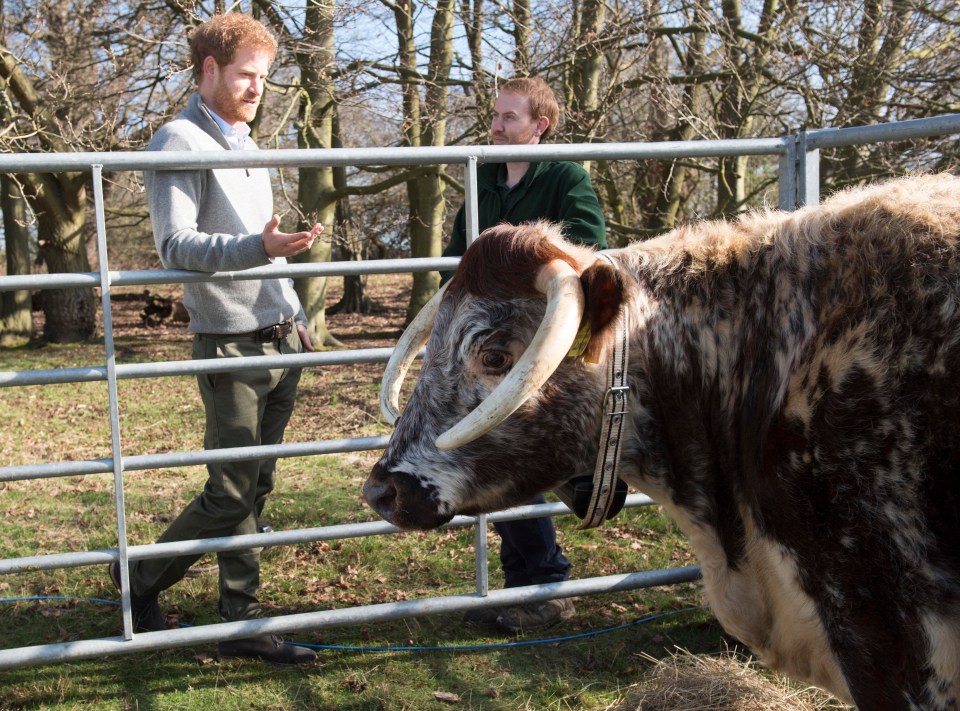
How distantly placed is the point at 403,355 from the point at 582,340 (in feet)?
2.27

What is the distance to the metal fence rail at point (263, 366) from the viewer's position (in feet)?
11.2

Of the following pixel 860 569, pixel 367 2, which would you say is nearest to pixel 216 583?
pixel 860 569

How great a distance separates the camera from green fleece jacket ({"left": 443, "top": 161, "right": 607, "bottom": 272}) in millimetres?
3844

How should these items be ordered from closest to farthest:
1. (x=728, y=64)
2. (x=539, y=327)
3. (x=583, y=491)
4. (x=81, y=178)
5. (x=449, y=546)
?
(x=539, y=327) < (x=583, y=491) < (x=449, y=546) < (x=728, y=64) < (x=81, y=178)

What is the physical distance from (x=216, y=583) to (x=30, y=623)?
2.87 feet

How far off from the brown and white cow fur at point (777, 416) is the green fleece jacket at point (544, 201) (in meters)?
1.19

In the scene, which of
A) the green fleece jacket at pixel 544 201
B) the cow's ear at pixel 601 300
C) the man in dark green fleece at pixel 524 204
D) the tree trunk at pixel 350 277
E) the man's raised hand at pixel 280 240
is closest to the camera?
the cow's ear at pixel 601 300

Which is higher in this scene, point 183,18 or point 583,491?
point 183,18

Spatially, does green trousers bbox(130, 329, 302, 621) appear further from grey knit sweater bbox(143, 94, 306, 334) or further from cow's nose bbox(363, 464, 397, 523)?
cow's nose bbox(363, 464, 397, 523)

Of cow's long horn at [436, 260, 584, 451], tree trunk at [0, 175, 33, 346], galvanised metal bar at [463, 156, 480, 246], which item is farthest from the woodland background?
cow's long horn at [436, 260, 584, 451]

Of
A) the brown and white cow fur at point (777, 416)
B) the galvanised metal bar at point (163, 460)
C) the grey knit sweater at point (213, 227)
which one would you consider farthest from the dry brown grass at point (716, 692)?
the grey knit sweater at point (213, 227)

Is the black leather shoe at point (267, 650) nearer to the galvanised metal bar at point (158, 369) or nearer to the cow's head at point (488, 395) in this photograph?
the galvanised metal bar at point (158, 369)

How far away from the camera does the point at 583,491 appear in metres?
2.59

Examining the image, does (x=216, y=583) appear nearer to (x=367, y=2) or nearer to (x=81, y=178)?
(x=367, y=2)
